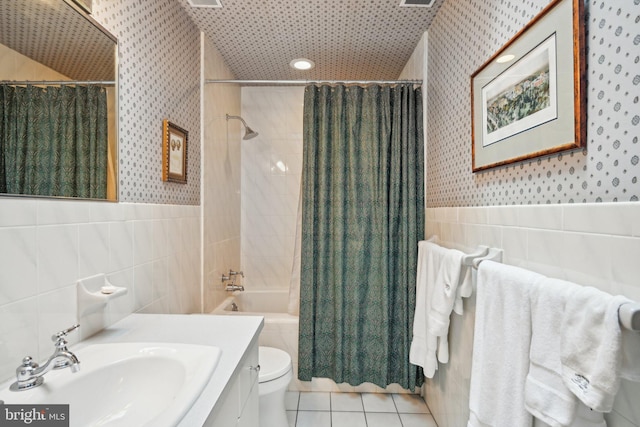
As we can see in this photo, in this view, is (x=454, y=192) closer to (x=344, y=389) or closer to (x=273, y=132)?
(x=344, y=389)

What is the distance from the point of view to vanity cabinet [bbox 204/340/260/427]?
0.79 metres

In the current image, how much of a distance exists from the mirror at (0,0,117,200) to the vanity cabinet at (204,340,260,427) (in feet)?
2.42

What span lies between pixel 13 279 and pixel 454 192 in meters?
1.69

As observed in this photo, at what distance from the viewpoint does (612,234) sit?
72 cm

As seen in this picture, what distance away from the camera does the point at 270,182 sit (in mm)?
3080

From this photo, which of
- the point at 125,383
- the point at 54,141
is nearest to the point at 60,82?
the point at 54,141

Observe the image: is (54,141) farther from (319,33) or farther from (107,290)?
(319,33)

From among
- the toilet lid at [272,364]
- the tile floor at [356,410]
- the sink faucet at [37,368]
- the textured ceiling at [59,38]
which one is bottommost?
the tile floor at [356,410]

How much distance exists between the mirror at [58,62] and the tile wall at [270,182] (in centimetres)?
185

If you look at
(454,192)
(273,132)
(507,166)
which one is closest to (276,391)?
(454,192)

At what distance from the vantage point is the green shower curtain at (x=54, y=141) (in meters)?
0.82

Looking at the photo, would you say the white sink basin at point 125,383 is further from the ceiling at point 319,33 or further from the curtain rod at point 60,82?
the ceiling at point 319,33

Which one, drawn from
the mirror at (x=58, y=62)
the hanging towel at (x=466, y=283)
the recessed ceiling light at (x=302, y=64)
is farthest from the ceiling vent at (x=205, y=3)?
the hanging towel at (x=466, y=283)

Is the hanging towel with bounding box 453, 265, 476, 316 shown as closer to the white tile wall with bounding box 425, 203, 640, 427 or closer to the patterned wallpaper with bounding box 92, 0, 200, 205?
the white tile wall with bounding box 425, 203, 640, 427
